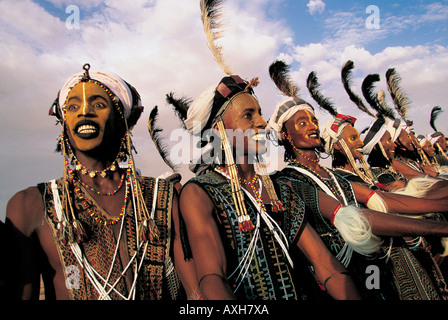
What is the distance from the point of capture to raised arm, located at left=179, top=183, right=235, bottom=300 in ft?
6.30

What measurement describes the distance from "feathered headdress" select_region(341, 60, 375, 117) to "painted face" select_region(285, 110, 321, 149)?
3.74m

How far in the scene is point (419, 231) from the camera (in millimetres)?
2299

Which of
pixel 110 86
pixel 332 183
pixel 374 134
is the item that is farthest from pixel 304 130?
pixel 374 134

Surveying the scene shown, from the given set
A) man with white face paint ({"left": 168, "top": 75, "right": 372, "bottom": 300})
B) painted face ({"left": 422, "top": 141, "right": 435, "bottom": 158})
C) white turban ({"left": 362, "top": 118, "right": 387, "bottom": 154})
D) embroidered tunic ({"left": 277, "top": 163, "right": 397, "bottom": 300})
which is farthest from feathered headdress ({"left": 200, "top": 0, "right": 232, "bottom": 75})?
painted face ({"left": 422, "top": 141, "right": 435, "bottom": 158})

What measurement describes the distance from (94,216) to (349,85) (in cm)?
771

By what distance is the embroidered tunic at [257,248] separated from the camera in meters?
2.20

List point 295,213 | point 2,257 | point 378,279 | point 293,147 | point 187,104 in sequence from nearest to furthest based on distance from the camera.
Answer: point 2,257 → point 295,213 → point 378,279 → point 187,104 → point 293,147

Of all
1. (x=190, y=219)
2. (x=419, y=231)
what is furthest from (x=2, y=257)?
(x=419, y=231)

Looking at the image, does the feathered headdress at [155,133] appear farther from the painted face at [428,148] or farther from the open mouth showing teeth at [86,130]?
the painted face at [428,148]

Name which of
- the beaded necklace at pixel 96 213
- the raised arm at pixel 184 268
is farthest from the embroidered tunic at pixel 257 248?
the beaded necklace at pixel 96 213

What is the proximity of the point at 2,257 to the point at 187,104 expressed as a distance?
2.63 meters

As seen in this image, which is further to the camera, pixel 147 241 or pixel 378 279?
pixel 378 279
